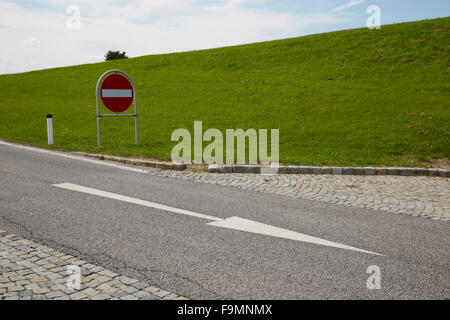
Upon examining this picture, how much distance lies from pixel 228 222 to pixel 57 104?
23516 millimetres

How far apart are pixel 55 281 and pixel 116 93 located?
989 cm

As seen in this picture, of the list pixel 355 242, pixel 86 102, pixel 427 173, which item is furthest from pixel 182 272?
pixel 86 102

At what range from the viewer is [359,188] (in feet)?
26.6

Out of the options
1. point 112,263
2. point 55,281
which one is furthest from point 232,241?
point 55,281

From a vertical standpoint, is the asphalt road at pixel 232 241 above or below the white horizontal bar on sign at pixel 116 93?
below

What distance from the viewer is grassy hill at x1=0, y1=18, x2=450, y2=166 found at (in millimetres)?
12932

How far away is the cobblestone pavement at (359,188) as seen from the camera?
6.78 m

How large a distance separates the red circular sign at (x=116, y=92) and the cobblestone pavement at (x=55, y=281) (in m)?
8.82

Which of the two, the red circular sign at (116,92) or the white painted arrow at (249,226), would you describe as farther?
the red circular sign at (116,92)

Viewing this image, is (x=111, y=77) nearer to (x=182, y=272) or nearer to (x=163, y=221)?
(x=163, y=221)

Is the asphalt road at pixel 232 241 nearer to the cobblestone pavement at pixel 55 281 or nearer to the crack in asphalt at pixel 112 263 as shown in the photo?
the crack in asphalt at pixel 112 263

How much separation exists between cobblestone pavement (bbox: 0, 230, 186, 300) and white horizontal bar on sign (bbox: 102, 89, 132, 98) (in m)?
8.82

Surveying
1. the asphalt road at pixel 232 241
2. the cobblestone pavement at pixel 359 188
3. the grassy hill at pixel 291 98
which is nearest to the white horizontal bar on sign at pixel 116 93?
the grassy hill at pixel 291 98

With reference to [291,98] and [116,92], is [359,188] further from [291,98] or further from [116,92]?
[291,98]
